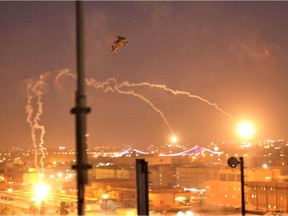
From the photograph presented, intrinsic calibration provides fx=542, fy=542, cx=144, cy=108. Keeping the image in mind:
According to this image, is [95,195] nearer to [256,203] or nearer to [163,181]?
[256,203]

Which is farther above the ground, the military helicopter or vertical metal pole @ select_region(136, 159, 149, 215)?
the military helicopter

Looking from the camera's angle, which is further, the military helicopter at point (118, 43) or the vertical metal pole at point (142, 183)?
the military helicopter at point (118, 43)

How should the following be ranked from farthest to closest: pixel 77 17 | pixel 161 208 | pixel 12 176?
1. pixel 12 176
2. pixel 161 208
3. pixel 77 17

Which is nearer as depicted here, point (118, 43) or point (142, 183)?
point (142, 183)

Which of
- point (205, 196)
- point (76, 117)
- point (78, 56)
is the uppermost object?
point (78, 56)

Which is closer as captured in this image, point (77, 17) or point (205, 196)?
point (77, 17)

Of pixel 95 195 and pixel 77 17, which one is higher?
pixel 77 17

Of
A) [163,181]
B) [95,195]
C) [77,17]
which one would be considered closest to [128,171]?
[163,181]

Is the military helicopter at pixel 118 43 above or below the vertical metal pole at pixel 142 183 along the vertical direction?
above

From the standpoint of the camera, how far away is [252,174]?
20.2 meters

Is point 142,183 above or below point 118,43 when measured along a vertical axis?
below

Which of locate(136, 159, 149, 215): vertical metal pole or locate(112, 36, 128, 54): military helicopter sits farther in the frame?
locate(112, 36, 128, 54): military helicopter

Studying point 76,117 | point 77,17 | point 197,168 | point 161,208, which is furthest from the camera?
point 197,168

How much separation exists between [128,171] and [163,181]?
1.89 meters
